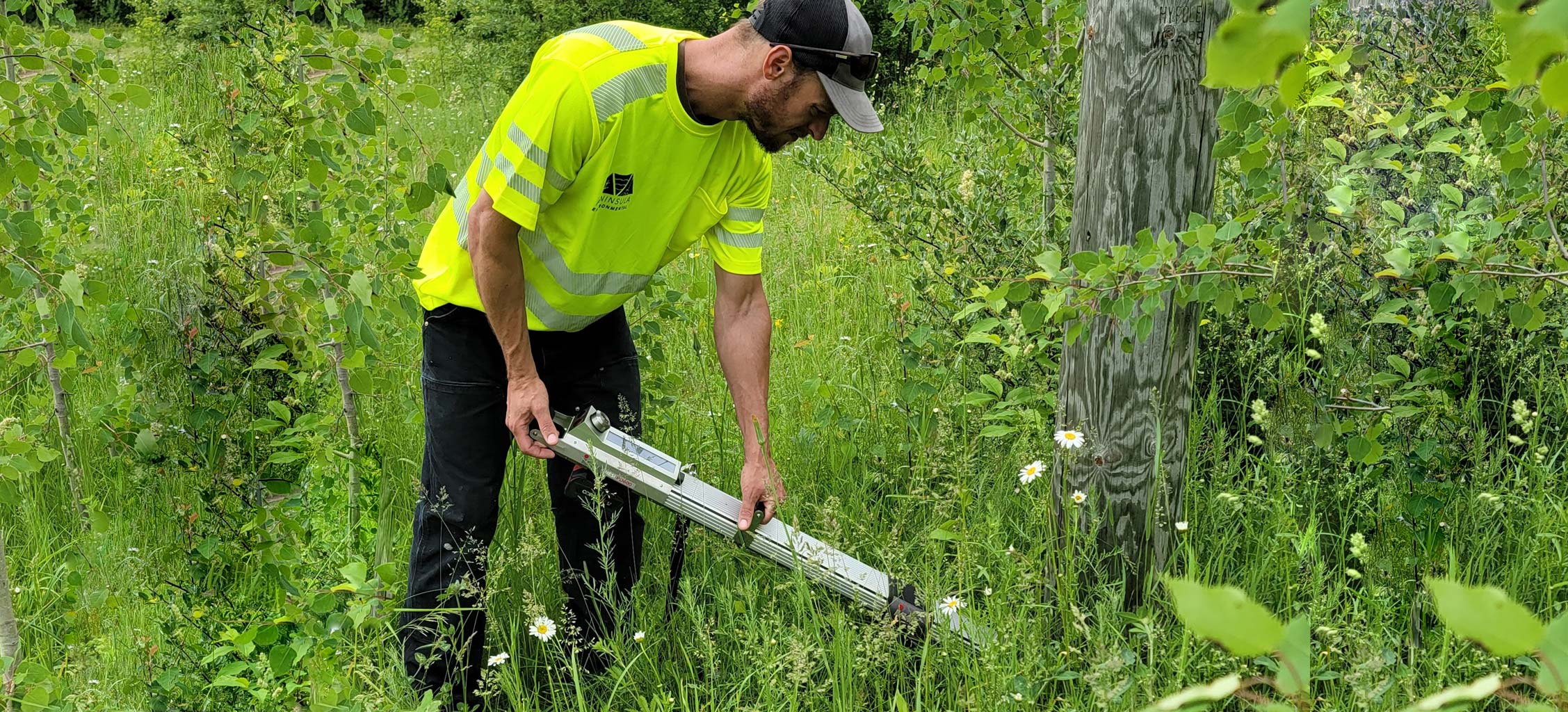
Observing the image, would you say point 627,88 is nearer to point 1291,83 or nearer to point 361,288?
point 361,288

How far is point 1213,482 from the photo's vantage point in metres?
2.77

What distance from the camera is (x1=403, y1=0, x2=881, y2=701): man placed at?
2254mm

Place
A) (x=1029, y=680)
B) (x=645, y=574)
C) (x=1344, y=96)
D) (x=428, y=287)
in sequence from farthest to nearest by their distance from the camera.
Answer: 1. (x=1344, y=96)
2. (x=645, y=574)
3. (x=428, y=287)
4. (x=1029, y=680)

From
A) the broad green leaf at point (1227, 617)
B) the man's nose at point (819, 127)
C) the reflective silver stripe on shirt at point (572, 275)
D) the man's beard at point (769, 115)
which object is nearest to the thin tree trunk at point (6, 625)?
the reflective silver stripe on shirt at point (572, 275)

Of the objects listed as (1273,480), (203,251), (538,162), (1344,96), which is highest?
(1344,96)

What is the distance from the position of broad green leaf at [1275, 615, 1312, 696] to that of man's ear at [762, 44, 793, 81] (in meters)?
1.83

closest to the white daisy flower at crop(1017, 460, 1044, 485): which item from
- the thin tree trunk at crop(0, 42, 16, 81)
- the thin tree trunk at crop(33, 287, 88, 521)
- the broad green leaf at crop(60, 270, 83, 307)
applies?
the broad green leaf at crop(60, 270, 83, 307)

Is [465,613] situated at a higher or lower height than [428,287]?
lower

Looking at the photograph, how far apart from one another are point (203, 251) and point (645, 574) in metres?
2.28

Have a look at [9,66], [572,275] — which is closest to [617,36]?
[572,275]

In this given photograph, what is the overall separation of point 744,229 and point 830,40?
0.54 metres

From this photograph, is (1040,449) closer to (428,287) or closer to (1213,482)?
(1213,482)

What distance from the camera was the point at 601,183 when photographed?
2359mm

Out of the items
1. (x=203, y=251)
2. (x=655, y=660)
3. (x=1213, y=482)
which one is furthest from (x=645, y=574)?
(x=203, y=251)
